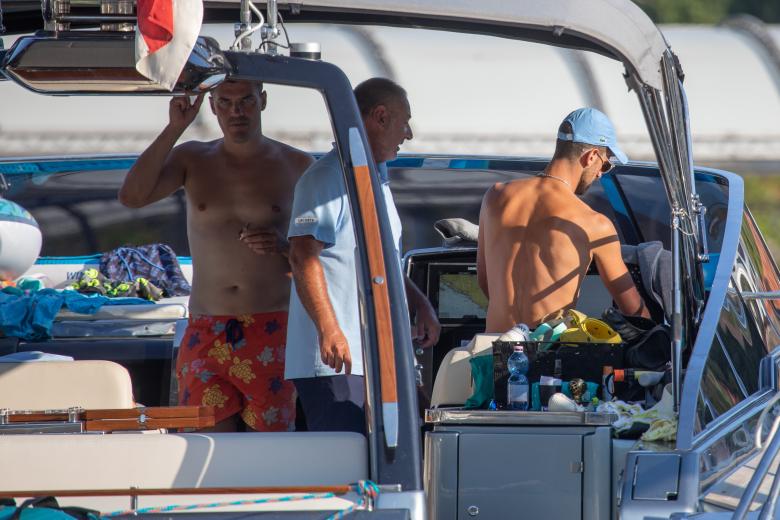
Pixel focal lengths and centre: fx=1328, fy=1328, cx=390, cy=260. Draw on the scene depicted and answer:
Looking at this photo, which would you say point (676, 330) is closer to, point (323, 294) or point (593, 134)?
point (323, 294)

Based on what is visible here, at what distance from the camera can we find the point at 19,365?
3.25 m

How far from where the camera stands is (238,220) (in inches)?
158

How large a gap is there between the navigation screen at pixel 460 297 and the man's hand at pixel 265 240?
1140 millimetres

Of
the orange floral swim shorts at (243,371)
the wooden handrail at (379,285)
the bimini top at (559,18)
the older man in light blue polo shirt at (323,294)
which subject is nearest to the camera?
the wooden handrail at (379,285)

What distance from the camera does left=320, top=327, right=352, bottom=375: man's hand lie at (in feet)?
10.3

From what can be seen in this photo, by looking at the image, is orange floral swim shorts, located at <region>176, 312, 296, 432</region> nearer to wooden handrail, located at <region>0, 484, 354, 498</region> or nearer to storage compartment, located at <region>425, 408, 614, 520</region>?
storage compartment, located at <region>425, 408, 614, 520</region>

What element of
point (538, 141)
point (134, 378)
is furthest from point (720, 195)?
point (538, 141)

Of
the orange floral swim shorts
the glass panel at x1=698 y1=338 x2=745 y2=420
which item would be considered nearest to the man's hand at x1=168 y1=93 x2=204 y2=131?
the orange floral swim shorts

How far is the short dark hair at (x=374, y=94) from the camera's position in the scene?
3.77m

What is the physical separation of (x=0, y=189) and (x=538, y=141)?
5387mm

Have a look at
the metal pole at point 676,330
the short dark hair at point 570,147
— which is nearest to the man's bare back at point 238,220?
the short dark hair at point 570,147

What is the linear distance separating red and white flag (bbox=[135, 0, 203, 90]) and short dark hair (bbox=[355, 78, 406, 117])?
4.17 ft

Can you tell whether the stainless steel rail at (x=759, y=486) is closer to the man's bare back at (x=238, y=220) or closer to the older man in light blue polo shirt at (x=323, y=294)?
the older man in light blue polo shirt at (x=323, y=294)

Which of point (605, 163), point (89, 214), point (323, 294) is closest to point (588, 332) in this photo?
point (323, 294)
